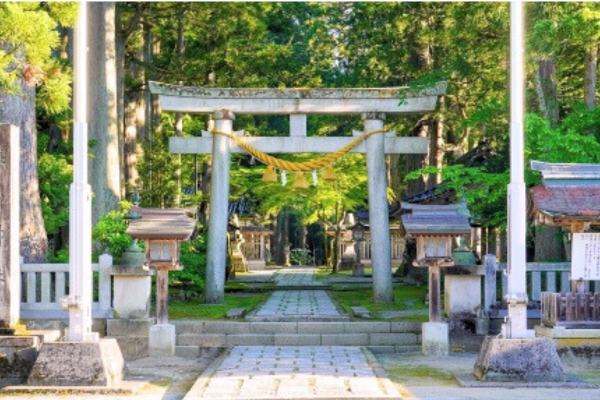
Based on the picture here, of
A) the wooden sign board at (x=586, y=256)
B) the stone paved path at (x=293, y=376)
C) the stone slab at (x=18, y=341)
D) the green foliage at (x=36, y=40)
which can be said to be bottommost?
the stone paved path at (x=293, y=376)

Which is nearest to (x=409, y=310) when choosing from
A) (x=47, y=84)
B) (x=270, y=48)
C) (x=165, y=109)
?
(x=165, y=109)

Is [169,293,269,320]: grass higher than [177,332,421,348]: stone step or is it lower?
higher

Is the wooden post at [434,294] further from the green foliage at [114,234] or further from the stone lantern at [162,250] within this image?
the green foliage at [114,234]

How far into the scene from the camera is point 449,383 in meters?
13.7

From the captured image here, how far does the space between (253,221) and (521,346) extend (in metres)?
43.0

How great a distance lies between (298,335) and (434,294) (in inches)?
110

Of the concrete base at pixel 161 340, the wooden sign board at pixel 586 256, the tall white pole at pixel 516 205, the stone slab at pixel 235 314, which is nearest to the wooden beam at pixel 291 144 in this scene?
the stone slab at pixel 235 314

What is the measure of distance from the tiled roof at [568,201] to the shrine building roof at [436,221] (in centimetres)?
134

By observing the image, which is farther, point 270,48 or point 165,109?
point 270,48

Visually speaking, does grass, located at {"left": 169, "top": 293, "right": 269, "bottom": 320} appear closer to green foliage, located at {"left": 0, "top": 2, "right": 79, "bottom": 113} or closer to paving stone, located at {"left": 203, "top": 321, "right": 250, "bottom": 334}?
paving stone, located at {"left": 203, "top": 321, "right": 250, "bottom": 334}

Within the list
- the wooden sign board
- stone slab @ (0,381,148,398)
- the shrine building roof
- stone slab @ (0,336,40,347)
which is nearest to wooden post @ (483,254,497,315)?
the shrine building roof

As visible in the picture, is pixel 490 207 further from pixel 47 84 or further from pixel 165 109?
pixel 47 84

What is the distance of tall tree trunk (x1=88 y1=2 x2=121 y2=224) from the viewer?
Answer: 24.8 meters

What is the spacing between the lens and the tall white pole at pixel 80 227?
1298cm
